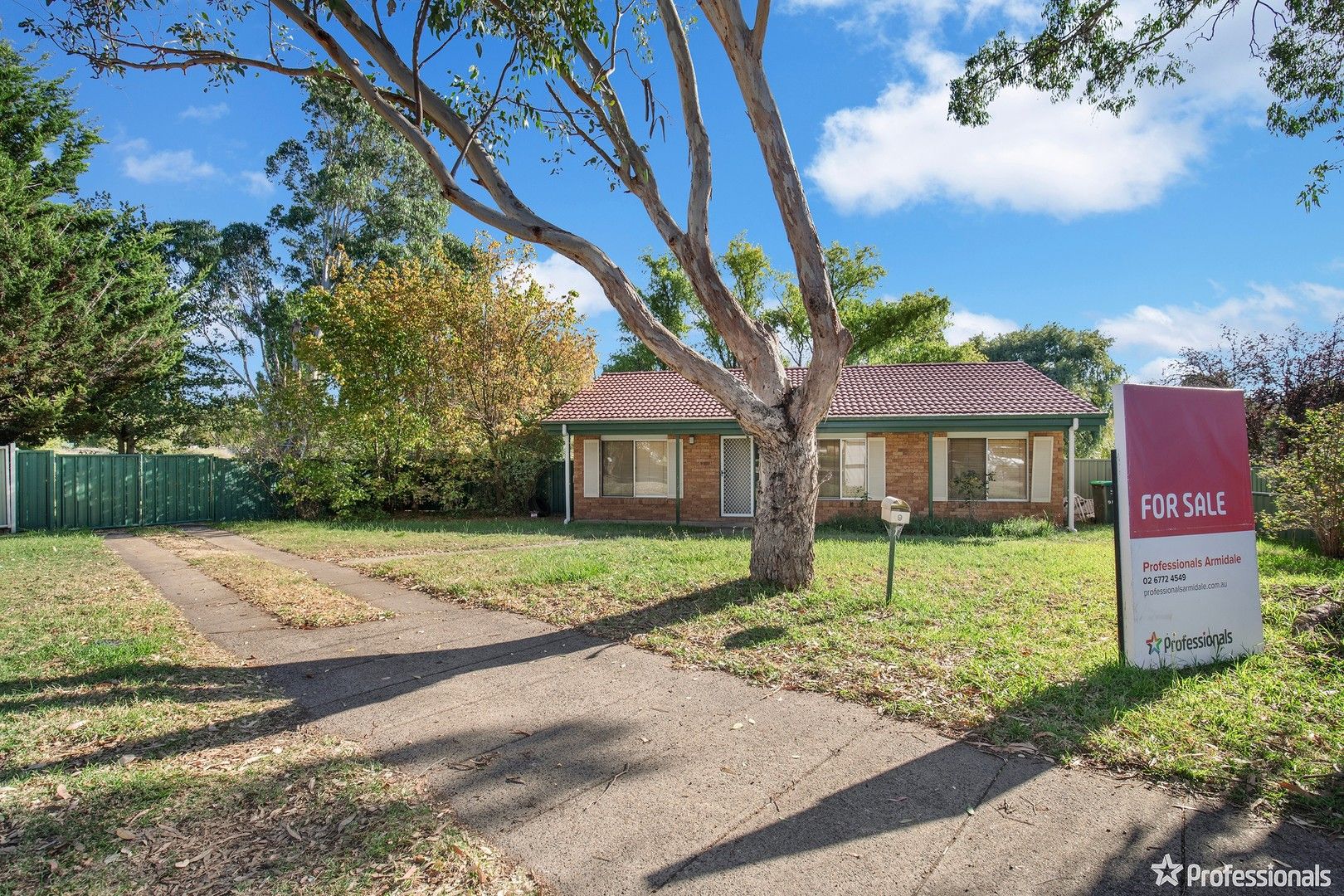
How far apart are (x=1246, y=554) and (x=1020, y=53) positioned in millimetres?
6196

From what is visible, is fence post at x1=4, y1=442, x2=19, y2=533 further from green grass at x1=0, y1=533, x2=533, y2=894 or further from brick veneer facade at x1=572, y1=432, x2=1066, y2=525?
green grass at x1=0, y1=533, x2=533, y2=894

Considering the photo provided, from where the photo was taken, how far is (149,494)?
18047mm

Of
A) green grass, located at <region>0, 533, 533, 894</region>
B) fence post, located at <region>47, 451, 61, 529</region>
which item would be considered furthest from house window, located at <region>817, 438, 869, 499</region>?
fence post, located at <region>47, 451, 61, 529</region>

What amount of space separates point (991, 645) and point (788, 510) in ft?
7.83

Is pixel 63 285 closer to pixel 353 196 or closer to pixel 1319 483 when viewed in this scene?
pixel 353 196

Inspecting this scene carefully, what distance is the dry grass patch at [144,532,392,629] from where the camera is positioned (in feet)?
22.7

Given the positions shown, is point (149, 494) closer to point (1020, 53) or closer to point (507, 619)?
point (507, 619)

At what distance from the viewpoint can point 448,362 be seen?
60.8 feet

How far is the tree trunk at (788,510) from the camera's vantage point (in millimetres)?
7371

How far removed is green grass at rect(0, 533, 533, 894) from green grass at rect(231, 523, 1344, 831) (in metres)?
2.63

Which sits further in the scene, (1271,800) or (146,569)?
(146,569)

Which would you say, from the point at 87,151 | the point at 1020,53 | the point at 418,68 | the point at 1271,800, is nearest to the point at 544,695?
the point at 1271,800
